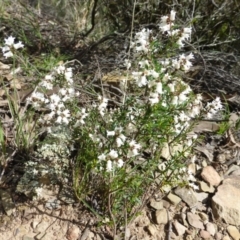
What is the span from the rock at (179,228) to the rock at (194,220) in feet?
0.21

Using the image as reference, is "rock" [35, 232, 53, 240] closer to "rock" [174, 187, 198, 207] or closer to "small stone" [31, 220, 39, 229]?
"small stone" [31, 220, 39, 229]

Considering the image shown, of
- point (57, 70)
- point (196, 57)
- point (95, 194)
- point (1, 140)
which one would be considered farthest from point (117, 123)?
point (196, 57)

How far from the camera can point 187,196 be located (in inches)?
103

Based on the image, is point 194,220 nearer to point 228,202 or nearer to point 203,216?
point 203,216

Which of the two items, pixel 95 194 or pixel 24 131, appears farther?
pixel 24 131

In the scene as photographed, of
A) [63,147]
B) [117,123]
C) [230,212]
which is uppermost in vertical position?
[117,123]

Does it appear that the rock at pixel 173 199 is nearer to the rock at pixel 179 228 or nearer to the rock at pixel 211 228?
the rock at pixel 179 228

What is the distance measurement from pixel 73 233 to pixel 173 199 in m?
0.71

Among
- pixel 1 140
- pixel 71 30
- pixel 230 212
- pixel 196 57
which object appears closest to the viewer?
Result: pixel 1 140

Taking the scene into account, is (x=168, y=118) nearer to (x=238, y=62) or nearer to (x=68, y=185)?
(x=68, y=185)

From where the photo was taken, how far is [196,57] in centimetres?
354

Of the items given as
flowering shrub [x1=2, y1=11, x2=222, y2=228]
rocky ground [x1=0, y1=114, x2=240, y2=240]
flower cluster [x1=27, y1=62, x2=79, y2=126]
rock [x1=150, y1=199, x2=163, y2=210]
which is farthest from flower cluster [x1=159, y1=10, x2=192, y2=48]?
rock [x1=150, y1=199, x2=163, y2=210]

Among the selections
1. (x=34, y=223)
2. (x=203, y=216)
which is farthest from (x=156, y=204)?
(x=34, y=223)

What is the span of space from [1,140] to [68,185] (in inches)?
20.6
